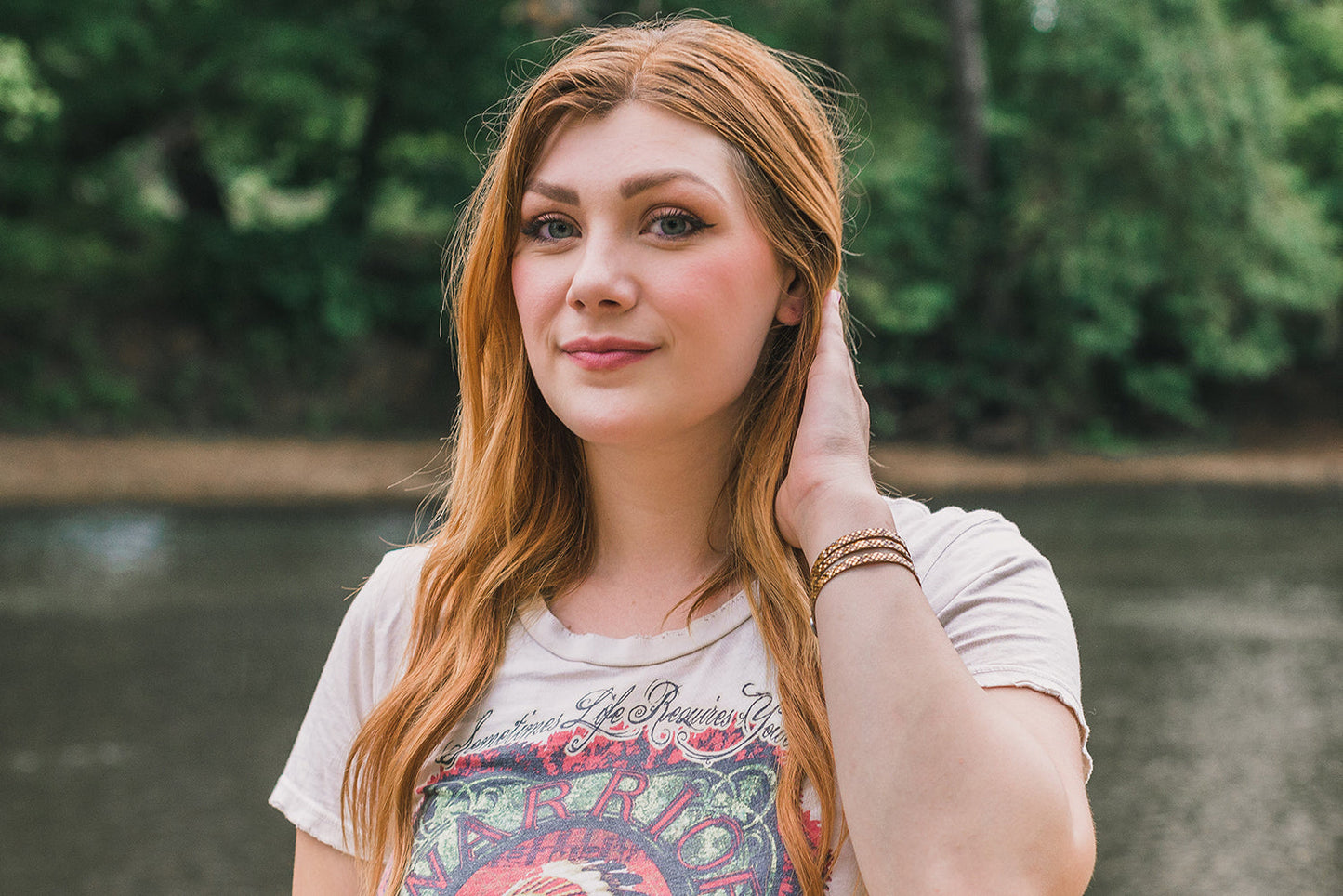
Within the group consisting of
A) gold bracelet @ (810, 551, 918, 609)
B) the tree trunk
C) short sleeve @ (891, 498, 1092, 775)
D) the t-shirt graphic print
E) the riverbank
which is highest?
gold bracelet @ (810, 551, 918, 609)

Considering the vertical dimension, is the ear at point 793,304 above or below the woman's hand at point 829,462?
above

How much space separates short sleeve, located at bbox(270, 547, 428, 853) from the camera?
5.81ft

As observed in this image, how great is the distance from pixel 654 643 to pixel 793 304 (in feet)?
1.60

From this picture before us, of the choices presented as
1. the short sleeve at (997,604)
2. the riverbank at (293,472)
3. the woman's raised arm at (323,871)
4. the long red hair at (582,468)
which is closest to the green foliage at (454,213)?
the riverbank at (293,472)

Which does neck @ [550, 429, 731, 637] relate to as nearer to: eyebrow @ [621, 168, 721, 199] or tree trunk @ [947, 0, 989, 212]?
eyebrow @ [621, 168, 721, 199]

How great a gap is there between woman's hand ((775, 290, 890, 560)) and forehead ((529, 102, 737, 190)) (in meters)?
0.25

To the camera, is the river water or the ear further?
the river water

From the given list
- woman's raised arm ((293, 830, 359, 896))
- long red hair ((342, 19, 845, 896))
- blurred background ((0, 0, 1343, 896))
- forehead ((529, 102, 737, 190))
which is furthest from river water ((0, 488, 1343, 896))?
forehead ((529, 102, 737, 190))

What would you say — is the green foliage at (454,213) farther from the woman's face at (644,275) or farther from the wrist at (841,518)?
the wrist at (841,518)

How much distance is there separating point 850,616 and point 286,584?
9.46 meters

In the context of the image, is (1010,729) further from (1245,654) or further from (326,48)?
(326,48)

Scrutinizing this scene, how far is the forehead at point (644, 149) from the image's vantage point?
66.2 inches

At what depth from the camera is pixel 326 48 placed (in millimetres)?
17062

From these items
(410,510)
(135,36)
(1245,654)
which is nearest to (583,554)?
(1245,654)
